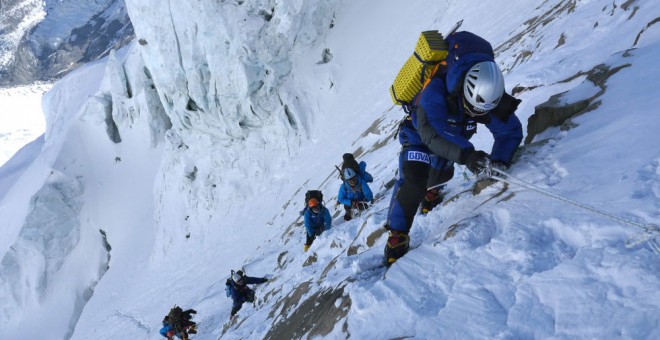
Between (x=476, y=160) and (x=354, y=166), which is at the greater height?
(x=354, y=166)

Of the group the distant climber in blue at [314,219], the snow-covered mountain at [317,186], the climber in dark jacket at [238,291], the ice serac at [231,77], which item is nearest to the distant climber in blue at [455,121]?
the snow-covered mountain at [317,186]

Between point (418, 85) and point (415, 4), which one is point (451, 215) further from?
point (415, 4)

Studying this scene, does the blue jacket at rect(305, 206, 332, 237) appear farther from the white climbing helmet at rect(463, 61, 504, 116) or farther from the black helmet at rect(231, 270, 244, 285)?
the white climbing helmet at rect(463, 61, 504, 116)

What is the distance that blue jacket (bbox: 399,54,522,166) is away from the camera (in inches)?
132

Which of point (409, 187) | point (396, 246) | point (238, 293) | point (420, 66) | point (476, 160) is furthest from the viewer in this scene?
point (238, 293)

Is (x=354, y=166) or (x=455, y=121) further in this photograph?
(x=354, y=166)

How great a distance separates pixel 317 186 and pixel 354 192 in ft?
23.1

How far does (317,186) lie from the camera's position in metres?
14.8

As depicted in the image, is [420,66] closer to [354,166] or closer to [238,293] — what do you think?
[354,166]

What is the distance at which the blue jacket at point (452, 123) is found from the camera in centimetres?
335

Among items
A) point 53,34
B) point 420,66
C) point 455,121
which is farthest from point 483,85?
point 53,34

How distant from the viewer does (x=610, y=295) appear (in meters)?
2.16

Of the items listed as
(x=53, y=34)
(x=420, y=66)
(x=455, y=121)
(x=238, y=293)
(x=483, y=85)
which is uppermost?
(x=53, y=34)

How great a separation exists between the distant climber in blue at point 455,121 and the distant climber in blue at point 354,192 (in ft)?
11.9
